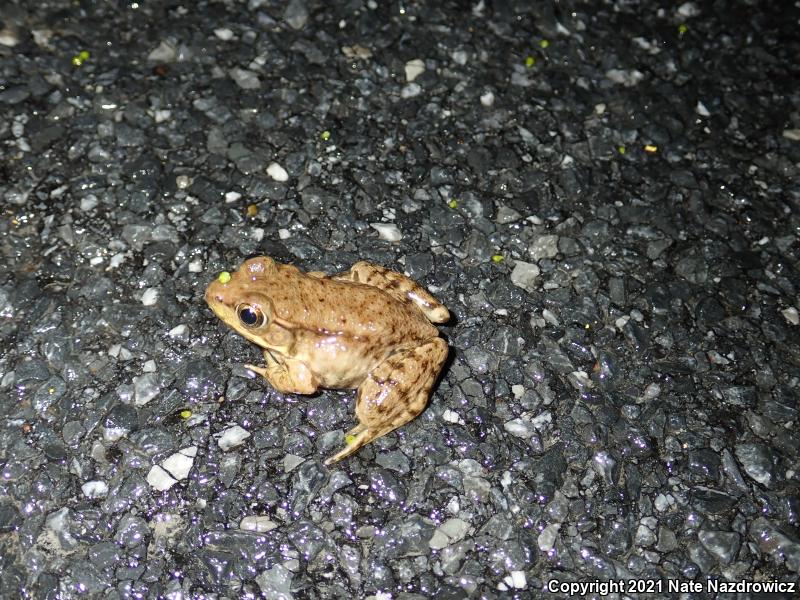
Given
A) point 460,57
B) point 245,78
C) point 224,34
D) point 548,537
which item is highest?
point 460,57

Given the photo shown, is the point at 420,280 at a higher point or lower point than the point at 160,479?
higher


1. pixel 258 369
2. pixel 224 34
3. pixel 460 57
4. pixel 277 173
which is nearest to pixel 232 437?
pixel 258 369

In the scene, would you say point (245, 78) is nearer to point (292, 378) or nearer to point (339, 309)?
point (339, 309)

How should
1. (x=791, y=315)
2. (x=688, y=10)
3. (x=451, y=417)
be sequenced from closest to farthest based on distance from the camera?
(x=451, y=417), (x=791, y=315), (x=688, y=10)

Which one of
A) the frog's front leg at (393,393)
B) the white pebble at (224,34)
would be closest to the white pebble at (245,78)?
the white pebble at (224,34)

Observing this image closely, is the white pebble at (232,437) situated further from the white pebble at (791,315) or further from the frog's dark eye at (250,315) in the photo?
→ the white pebble at (791,315)

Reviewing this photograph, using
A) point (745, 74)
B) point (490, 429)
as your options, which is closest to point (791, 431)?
point (490, 429)

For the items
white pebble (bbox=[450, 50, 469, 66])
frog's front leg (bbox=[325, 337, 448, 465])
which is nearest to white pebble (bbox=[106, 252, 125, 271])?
frog's front leg (bbox=[325, 337, 448, 465])

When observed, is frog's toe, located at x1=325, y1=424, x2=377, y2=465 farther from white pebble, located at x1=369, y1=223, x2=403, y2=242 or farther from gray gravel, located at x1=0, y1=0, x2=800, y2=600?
white pebble, located at x1=369, y1=223, x2=403, y2=242
